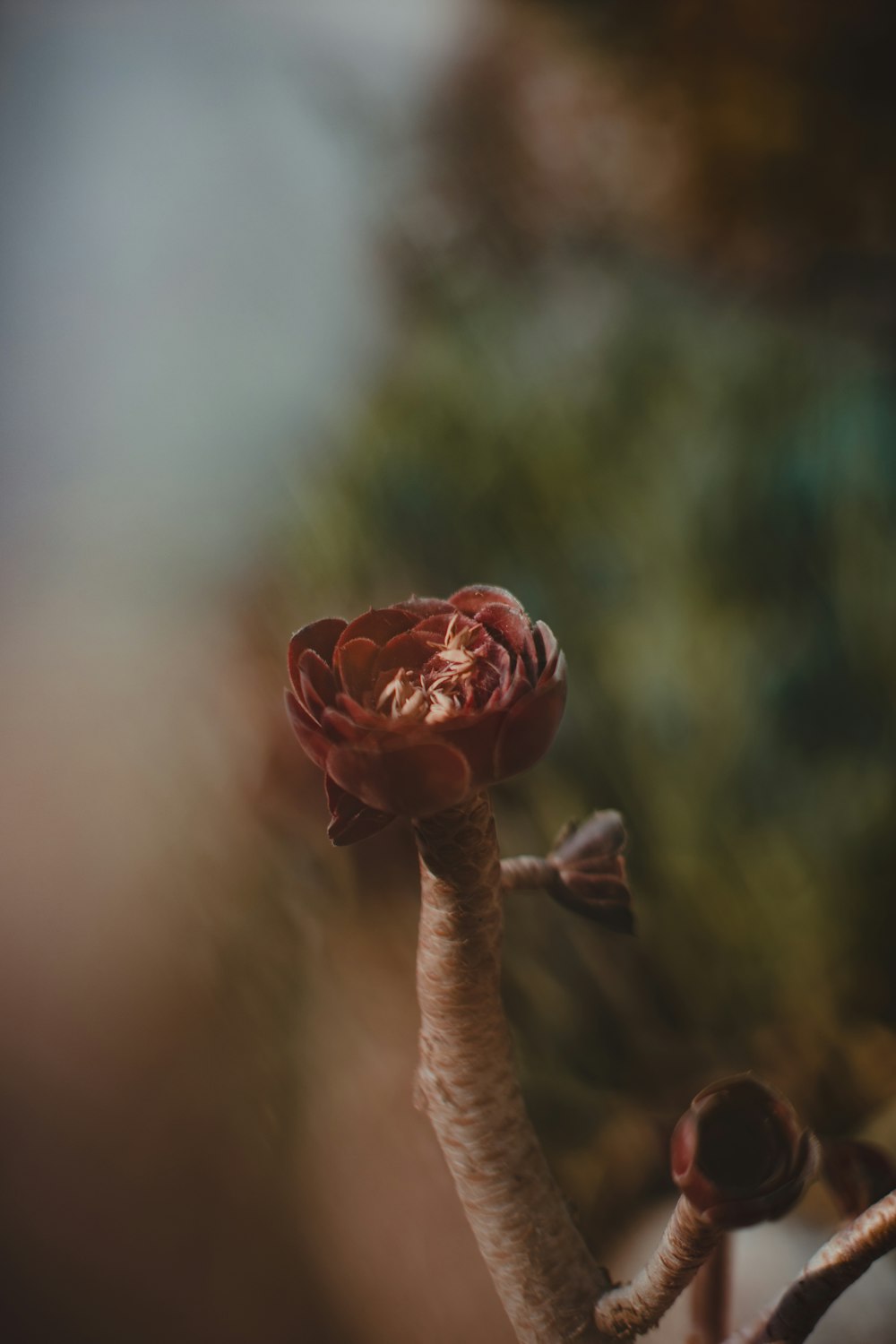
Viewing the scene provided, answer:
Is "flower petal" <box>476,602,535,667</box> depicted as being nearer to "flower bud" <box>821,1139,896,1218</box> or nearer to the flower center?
the flower center

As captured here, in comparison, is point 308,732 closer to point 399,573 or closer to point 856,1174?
point 399,573

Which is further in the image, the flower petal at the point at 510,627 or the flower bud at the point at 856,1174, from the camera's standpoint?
the flower bud at the point at 856,1174

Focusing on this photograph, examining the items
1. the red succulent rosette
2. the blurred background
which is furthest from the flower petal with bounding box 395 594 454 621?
the blurred background

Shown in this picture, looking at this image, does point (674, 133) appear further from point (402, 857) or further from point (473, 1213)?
point (473, 1213)

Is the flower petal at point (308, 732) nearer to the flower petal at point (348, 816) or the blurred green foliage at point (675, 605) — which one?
the flower petal at point (348, 816)

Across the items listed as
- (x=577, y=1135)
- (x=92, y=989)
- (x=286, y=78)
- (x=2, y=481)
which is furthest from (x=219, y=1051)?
(x=286, y=78)

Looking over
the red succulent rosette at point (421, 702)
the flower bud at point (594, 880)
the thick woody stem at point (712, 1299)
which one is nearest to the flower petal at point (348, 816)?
the red succulent rosette at point (421, 702)
